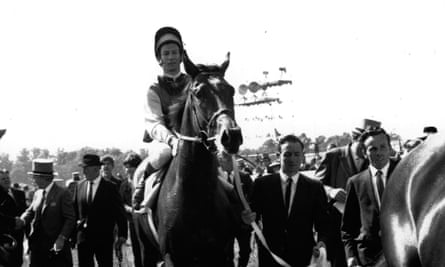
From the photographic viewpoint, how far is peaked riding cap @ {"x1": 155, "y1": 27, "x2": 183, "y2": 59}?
7137 millimetres

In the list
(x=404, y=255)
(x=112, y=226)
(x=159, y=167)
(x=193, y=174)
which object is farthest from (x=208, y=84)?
(x=112, y=226)

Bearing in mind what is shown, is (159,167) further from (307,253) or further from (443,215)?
(443,215)

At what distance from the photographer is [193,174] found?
225 inches

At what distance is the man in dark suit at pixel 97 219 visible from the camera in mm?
10039

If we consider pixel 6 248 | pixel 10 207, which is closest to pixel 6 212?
pixel 10 207

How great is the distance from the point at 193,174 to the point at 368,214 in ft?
6.02

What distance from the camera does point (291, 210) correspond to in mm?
6176

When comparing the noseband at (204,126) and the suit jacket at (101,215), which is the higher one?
the noseband at (204,126)

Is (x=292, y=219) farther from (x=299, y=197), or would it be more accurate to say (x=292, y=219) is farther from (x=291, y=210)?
(x=299, y=197)

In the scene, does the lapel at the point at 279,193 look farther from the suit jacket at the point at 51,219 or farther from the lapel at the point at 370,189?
the suit jacket at the point at 51,219

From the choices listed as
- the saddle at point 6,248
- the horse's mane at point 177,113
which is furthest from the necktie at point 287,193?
the saddle at point 6,248

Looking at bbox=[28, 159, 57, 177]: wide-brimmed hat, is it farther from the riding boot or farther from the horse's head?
the horse's head

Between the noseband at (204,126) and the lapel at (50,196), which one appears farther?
the lapel at (50,196)

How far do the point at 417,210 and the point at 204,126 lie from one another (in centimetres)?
239
